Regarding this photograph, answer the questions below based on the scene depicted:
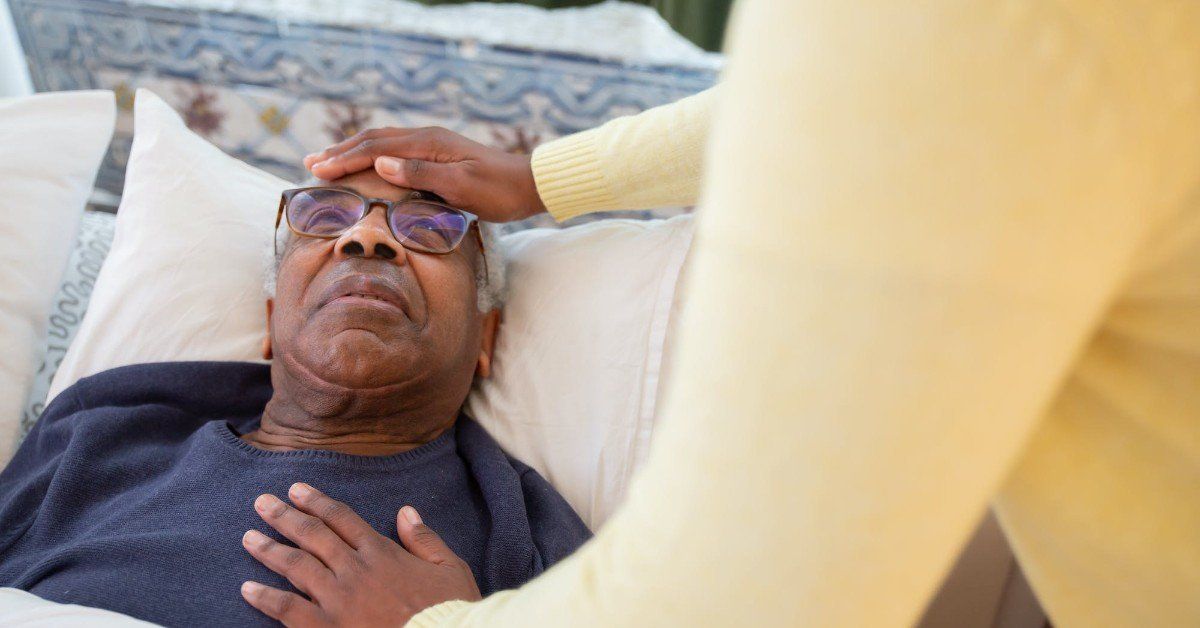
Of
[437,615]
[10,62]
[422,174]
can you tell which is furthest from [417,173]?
[10,62]

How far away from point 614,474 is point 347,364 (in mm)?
514

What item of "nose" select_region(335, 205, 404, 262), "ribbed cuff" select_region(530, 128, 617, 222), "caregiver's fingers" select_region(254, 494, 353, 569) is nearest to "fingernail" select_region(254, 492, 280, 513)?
"caregiver's fingers" select_region(254, 494, 353, 569)

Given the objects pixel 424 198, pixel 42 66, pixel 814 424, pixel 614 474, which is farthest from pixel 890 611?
pixel 42 66

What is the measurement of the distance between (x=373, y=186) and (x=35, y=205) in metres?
0.76

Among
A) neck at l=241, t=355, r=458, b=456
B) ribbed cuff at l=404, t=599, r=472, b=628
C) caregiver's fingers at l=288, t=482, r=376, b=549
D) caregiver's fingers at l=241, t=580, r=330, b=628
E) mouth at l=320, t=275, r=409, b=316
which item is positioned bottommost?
neck at l=241, t=355, r=458, b=456

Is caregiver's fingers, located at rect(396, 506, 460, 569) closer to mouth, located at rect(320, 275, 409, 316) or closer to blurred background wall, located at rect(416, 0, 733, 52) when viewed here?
mouth, located at rect(320, 275, 409, 316)

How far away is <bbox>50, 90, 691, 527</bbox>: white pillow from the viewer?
1.54 m

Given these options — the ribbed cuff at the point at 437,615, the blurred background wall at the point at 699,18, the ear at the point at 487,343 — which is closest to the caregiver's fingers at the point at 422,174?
the ear at the point at 487,343

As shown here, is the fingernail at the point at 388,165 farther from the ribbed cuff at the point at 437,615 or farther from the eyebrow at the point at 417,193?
the ribbed cuff at the point at 437,615

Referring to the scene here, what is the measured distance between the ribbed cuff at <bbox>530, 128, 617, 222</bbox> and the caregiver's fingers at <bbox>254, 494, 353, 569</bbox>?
695mm

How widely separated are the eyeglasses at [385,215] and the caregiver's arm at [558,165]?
0.04 metres

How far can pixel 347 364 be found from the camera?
1.37 meters

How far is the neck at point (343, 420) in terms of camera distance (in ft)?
4.63

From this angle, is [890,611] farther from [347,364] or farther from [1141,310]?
[347,364]
